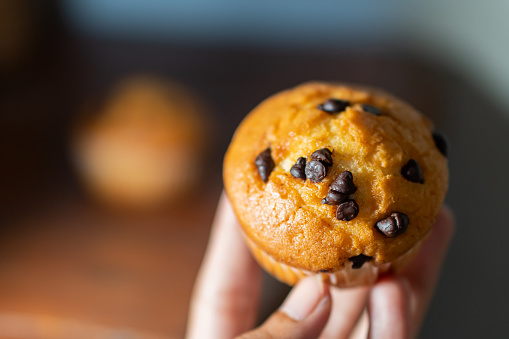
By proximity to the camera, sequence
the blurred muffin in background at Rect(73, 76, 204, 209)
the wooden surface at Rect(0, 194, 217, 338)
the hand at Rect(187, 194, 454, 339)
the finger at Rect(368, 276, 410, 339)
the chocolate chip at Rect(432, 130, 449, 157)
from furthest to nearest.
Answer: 1. the blurred muffin in background at Rect(73, 76, 204, 209)
2. the wooden surface at Rect(0, 194, 217, 338)
3. the hand at Rect(187, 194, 454, 339)
4. the chocolate chip at Rect(432, 130, 449, 157)
5. the finger at Rect(368, 276, 410, 339)

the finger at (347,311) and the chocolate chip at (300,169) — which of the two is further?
the finger at (347,311)

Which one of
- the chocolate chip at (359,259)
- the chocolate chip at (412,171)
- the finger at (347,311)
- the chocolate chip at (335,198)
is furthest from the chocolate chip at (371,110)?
the finger at (347,311)

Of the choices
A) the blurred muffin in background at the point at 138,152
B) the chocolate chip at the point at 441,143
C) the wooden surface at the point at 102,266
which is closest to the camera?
the chocolate chip at the point at 441,143

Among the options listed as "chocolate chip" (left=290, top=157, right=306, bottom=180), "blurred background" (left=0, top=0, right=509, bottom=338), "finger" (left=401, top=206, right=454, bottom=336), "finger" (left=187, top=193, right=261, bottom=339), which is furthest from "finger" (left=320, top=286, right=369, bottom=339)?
"blurred background" (left=0, top=0, right=509, bottom=338)

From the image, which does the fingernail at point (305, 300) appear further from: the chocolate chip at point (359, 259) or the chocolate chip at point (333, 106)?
the chocolate chip at point (333, 106)

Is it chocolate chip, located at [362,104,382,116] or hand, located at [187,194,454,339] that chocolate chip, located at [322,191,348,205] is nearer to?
chocolate chip, located at [362,104,382,116]

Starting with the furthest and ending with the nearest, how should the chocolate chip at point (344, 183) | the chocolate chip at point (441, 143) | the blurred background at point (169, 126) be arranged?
the blurred background at point (169, 126)
the chocolate chip at point (441, 143)
the chocolate chip at point (344, 183)
